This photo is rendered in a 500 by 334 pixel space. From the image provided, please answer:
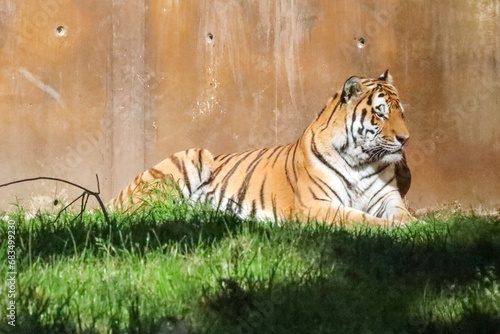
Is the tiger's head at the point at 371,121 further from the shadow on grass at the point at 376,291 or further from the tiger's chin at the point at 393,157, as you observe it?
the shadow on grass at the point at 376,291

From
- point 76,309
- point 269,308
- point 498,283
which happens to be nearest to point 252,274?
point 269,308

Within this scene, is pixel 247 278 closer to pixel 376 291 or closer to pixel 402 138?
pixel 376 291

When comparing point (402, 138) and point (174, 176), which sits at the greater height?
point (402, 138)

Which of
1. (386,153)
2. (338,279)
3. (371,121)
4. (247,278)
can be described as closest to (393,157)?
(386,153)

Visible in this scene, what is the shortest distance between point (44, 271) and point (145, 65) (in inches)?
126

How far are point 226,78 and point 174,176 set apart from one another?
2.60ft

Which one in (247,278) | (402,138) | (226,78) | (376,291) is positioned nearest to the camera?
(247,278)

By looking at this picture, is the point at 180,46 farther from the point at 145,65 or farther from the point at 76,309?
the point at 76,309

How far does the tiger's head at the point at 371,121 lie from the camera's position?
5965 mm

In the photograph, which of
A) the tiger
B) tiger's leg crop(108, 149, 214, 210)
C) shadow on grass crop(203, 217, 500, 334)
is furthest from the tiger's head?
shadow on grass crop(203, 217, 500, 334)

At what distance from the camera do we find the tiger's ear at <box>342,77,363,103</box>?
19.9ft

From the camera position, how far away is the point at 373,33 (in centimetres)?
638

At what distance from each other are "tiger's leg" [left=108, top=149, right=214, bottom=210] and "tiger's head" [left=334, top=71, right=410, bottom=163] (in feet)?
3.44

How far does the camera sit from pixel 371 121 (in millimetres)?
6055
